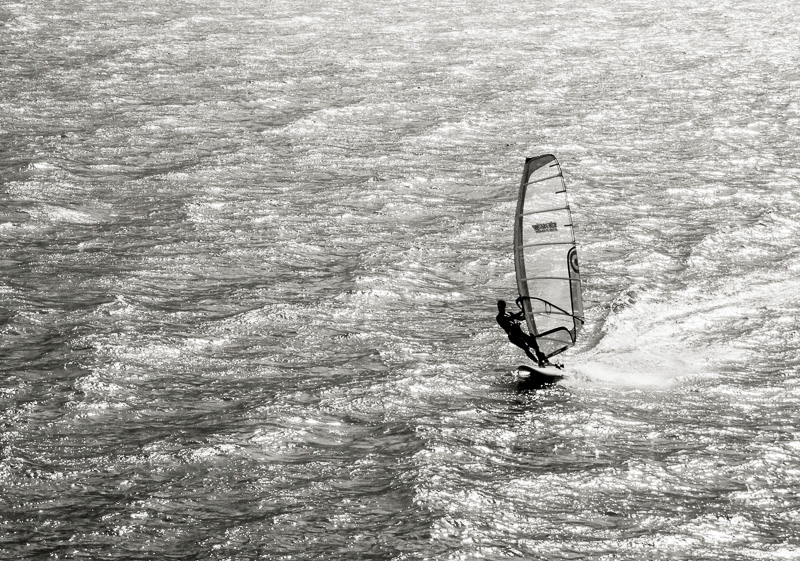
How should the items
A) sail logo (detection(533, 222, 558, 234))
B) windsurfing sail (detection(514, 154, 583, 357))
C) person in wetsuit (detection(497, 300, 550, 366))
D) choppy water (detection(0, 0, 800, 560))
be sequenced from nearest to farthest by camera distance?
choppy water (detection(0, 0, 800, 560)) → person in wetsuit (detection(497, 300, 550, 366)) → windsurfing sail (detection(514, 154, 583, 357)) → sail logo (detection(533, 222, 558, 234))

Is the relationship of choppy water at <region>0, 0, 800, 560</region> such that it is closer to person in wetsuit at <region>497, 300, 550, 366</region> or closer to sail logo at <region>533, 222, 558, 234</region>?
person in wetsuit at <region>497, 300, 550, 366</region>

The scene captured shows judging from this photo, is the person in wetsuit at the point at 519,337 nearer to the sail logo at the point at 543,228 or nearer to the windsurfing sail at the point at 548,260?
the windsurfing sail at the point at 548,260

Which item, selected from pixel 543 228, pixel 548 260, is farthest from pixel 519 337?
pixel 543 228

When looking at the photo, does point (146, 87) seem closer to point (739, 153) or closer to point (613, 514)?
point (739, 153)

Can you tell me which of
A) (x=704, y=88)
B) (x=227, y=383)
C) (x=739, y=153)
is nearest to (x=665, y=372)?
(x=227, y=383)

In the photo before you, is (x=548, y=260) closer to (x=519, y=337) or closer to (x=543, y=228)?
(x=543, y=228)

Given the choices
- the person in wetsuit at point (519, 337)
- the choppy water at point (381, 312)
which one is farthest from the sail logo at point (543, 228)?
the choppy water at point (381, 312)

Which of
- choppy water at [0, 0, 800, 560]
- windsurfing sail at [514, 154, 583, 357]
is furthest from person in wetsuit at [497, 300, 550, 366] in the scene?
choppy water at [0, 0, 800, 560]
